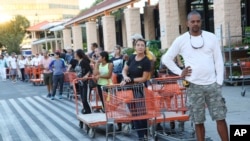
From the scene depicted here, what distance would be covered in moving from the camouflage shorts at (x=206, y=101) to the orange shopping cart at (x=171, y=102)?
4.69ft

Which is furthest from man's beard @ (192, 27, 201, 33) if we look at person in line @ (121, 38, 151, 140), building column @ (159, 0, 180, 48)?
building column @ (159, 0, 180, 48)

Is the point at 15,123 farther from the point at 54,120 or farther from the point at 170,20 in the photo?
the point at 170,20

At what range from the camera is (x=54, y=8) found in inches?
5138

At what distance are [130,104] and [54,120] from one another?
4226 mm

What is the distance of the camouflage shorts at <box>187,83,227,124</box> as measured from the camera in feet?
17.2

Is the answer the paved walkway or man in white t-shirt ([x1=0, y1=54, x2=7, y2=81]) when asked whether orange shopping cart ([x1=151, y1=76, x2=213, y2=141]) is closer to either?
the paved walkway

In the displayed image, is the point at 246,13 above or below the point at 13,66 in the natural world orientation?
above

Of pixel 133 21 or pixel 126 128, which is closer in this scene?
pixel 126 128

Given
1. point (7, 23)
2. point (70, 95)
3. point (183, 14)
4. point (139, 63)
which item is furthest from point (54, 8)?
point (139, 63)

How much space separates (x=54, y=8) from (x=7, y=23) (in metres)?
52.3

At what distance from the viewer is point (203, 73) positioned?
5.25 m

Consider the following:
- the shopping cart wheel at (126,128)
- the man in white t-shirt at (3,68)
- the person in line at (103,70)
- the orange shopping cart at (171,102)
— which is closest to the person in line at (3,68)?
the man in white t-shirt at (3,68)

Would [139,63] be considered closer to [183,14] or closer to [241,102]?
[241,102]

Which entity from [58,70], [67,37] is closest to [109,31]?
[58,70]
